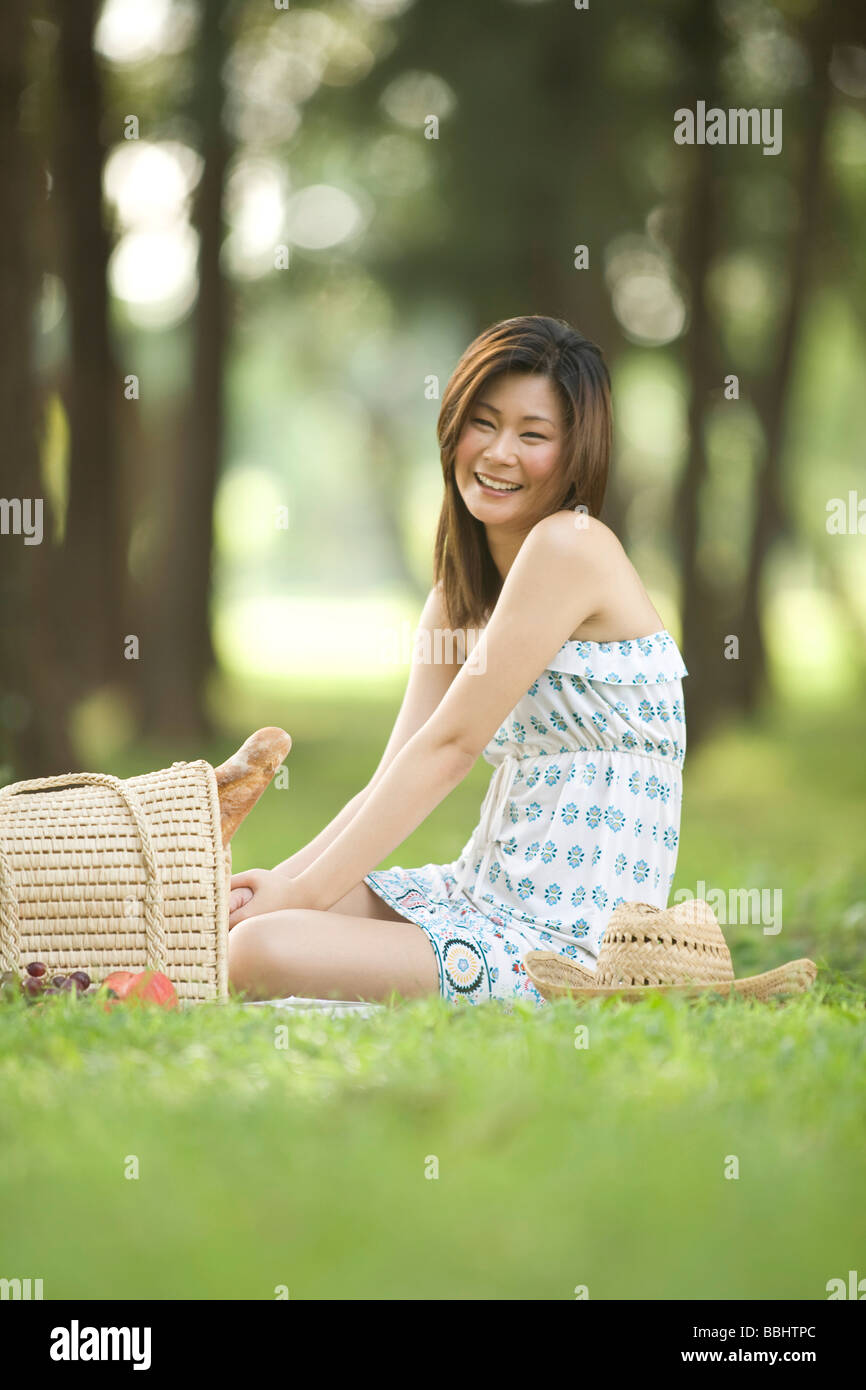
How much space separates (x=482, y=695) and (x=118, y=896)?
3.40 ft

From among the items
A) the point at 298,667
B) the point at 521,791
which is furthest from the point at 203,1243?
the point at 298,667

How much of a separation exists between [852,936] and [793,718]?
10.3m

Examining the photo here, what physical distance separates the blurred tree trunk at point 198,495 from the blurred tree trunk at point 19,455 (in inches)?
184

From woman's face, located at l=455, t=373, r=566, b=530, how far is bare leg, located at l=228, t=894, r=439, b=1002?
121 cm

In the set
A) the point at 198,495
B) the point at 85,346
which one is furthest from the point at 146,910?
the point at 198,495

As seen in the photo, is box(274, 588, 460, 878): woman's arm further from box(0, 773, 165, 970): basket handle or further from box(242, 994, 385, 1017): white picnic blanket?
box(0, 773, 165, 970): basket handle

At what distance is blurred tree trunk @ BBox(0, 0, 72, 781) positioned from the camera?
7.49 metres

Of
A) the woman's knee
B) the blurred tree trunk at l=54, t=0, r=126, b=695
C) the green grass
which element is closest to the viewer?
the green grass

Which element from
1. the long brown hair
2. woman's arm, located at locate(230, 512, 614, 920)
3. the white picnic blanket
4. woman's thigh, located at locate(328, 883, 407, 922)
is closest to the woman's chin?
Answer: the long brown hair

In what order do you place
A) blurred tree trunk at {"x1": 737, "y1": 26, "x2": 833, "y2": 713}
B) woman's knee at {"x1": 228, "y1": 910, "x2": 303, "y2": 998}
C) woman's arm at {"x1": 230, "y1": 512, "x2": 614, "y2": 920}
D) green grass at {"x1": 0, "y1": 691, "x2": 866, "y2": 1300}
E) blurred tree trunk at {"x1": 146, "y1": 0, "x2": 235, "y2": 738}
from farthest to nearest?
blurred tree trunk at {"x1": 146, "y1": 0, "x2": 235, "y2": 738} → blurred tree trunk at {"x1": 737, "y1": 26, "x2": 833, "y2": 713} → woman's arm at {"x1": 230, "y1": 512, "x2": 614, "y2": 920} → woman's knee at {"x1": 228, "y1": 910, "x2": 303, "y2": 998} → green grass at {"x1": 0, "y1": 691, "x2": 866, "y2": 1300}

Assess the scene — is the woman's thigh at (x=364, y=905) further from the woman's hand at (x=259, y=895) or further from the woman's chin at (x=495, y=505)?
the woman's chin at (x=495, y=505)

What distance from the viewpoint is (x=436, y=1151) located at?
93.6 inches

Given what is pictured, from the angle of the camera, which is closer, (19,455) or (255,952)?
(255,952)

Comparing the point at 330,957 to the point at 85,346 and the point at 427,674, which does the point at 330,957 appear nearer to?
the point at 427,674
